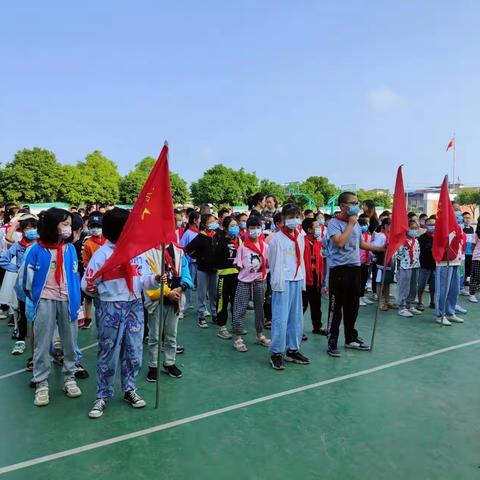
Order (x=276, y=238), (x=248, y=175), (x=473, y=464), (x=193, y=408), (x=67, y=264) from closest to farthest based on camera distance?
(x=473, y=464)
(x=193, y=408)
(x=67, y=264)
(x=276, y=238)
(x=248, y=175)

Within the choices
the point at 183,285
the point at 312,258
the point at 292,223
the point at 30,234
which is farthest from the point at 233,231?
the point at 30,234

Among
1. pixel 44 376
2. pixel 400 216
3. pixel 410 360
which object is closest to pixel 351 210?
pixel 400 216

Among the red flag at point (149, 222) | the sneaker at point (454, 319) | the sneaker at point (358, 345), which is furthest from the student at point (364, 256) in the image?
the red flag at point (149, 222)

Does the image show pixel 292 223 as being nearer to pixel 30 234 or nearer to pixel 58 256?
pixel 58 256

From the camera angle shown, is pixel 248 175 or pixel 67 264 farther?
pixel 248 175

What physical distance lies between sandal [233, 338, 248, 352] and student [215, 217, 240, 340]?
45cm

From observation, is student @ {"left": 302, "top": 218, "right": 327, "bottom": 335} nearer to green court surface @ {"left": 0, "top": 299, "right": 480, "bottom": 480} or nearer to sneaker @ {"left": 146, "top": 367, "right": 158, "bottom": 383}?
green court surface @ {"left": 0, "top": 299, "right": 480, "bottom": 480}

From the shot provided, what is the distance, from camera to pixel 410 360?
519cm

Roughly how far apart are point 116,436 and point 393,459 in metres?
2.02

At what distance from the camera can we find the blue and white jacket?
3994 millimetres

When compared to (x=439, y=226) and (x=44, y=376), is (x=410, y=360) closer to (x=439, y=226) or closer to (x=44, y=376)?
(x=439, y=226)

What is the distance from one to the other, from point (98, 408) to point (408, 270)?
5.70 m

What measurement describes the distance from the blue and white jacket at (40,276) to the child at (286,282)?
2033mm

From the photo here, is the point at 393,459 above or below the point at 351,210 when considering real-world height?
below
